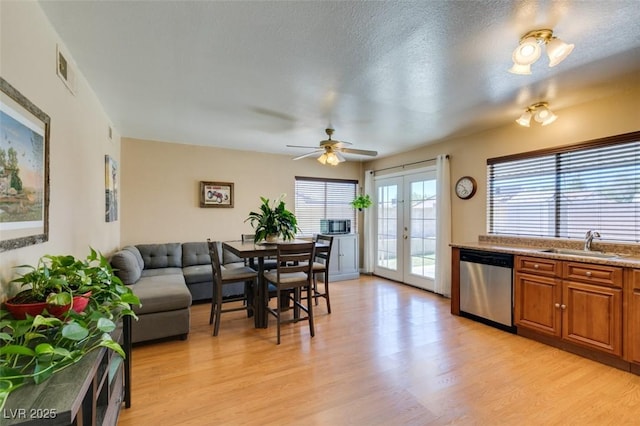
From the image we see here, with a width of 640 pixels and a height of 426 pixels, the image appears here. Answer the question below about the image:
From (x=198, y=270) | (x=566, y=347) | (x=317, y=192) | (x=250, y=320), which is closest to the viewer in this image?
(x=566, y=347)

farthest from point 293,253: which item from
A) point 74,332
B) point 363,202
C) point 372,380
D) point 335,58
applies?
point 363,202

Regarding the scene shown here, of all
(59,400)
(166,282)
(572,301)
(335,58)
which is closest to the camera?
(59,400)

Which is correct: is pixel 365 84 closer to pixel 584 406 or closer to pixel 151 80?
pixel 151 80

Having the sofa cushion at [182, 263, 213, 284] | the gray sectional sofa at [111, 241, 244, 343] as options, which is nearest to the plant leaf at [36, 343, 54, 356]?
the gray sectional sofa at [111, 241, 244, 343]

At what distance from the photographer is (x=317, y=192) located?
6.20 metres

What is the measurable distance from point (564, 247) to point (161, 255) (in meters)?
5.19

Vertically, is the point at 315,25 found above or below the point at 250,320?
above

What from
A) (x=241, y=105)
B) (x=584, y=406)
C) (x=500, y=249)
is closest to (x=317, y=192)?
(x=241, y=105)

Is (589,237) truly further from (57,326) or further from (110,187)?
(110,187)

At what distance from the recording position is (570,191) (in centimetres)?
331

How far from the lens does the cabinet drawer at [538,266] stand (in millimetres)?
2908

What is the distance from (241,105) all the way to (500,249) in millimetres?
3234

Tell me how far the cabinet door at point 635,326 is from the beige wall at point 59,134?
159 inches

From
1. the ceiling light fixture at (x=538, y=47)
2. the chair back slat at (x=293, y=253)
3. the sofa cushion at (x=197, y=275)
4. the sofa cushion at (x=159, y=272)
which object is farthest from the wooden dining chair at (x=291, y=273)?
the ceiling light fixture at (x=538, y=47)
